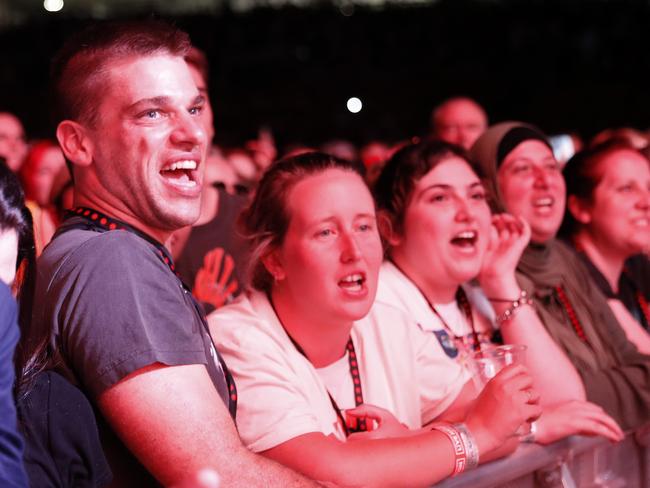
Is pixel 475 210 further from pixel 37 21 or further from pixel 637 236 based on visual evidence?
pixel 37 21

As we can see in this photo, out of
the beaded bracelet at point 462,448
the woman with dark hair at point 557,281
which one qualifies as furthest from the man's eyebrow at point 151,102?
the woman with dark hair at point 557,281

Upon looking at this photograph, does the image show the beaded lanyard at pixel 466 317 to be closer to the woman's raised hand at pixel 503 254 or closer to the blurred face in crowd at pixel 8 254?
the woman's raised hand at pixel 503 254

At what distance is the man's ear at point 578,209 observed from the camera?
373 centimetres

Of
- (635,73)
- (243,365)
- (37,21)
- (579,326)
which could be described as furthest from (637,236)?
(37,21)

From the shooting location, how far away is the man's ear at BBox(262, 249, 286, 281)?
7.84 feet

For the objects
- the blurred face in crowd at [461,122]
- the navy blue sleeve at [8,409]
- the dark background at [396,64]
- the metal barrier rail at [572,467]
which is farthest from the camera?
the dark background at [396,64]

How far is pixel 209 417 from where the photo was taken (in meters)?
1.57

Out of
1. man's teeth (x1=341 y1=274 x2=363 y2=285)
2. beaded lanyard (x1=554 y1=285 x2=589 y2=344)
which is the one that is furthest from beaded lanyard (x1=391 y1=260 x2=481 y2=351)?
man's teeth (x1=341 y1=274 x2=363 y2=285)

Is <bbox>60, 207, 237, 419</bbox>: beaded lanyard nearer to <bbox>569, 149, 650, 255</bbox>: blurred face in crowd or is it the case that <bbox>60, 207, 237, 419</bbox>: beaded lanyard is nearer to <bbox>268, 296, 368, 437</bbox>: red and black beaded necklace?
<bbox>268, 296, 368, 437</bbox>: red and black beaded necklace

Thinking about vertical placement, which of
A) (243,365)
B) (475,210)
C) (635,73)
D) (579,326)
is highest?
(635,73)

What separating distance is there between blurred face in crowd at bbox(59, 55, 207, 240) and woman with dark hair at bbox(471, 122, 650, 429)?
1.62 m

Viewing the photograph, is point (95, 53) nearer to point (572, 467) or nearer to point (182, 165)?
point (182, 165)

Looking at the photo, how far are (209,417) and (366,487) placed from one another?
1.71 ft

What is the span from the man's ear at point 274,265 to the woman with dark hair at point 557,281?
1.07 metres
